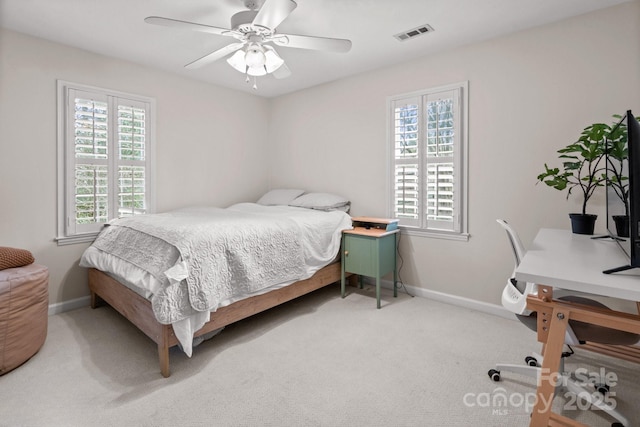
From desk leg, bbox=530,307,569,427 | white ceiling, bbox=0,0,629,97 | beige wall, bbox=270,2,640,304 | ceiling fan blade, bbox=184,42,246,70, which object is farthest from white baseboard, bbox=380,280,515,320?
ceiling fan blade, bbox=184,42,246,70

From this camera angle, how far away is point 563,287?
3.70ft

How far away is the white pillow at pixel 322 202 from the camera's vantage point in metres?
3.64

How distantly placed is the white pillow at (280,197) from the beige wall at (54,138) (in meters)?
Result: 0.47

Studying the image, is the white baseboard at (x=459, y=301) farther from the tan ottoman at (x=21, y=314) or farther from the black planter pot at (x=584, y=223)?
the tan ottoman at (x=21, y=314)

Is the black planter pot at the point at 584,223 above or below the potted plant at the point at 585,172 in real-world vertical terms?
below

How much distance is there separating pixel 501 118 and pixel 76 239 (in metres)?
3.91

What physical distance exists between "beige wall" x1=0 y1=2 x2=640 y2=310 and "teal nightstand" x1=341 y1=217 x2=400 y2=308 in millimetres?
243

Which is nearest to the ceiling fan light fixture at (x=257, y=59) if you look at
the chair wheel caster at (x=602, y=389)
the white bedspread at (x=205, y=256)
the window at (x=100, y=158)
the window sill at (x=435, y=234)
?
the white bedspread at (x=205, y=256)

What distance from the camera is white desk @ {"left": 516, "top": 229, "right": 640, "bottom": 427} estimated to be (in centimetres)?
108

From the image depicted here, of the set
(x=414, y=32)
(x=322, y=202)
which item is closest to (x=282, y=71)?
(x=414, y=32)

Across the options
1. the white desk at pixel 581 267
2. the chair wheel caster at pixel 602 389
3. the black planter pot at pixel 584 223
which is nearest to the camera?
the white desk at pixel 581 267

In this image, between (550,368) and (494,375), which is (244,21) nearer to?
(550,368)

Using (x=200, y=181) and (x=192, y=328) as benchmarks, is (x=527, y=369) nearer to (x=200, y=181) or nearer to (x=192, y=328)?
(x=192, y=328)

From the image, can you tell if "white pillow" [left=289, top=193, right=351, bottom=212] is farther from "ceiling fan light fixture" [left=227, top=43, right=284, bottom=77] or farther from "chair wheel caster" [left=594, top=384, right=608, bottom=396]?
"chair wheel caster" [left=594, top=384, right=608, bottom=396]
